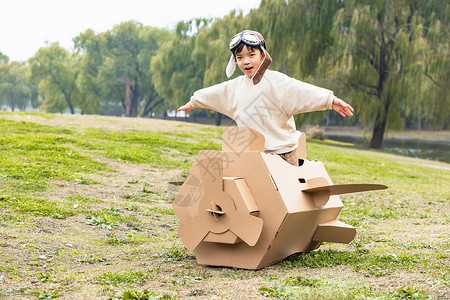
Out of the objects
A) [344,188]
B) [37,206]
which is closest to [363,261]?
[344,188]

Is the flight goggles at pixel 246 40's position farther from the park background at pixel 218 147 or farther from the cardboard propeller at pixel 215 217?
the park background at pixel 218 147

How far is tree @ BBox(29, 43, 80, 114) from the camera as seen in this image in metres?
51.8

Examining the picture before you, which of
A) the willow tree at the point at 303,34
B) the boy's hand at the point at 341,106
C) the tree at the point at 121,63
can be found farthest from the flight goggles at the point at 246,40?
the tree at the point at 121,63

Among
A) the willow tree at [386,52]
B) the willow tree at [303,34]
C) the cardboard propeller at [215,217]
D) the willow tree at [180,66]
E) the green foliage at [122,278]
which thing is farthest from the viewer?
the willow tree at [180,66]

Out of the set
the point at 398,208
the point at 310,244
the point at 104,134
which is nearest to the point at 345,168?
the point at 398,208

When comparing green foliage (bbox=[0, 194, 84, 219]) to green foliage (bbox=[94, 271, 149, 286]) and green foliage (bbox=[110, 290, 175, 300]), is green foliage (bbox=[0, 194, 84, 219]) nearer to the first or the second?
green foliage (bbox=[94, 271, 149, 286])

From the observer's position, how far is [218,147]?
1330cm

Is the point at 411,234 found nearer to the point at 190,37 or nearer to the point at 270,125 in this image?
the point at 270,125

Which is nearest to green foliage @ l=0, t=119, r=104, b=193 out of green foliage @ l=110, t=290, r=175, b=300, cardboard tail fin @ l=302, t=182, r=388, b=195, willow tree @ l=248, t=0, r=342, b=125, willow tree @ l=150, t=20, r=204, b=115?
green foliage @ l=110, t=290, r=175, b=300

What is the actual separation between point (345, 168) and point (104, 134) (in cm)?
628

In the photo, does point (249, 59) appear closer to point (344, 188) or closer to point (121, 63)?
point (344, 188)

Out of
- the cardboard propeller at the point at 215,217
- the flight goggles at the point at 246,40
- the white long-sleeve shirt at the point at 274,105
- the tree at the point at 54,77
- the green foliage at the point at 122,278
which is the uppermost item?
the tree at the point at 54,77

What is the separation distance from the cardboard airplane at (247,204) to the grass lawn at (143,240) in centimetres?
17

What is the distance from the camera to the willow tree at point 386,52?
19.4 meters
